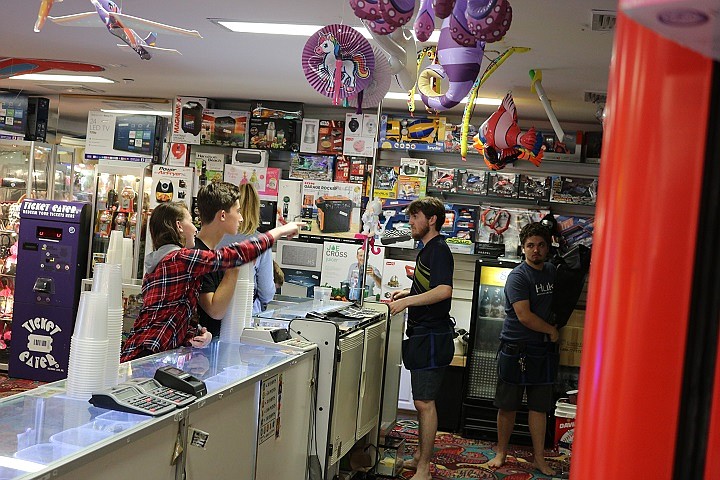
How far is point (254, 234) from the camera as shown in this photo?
5.11 metres

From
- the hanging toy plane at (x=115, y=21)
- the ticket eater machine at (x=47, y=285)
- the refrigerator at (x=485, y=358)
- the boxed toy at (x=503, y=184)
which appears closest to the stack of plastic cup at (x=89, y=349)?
the hanging toy plane at (x=115, y=21)

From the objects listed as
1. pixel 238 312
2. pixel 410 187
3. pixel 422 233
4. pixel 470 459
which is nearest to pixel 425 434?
pixel 470 459

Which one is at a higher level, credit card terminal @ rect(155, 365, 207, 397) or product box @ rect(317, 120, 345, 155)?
product box @ rect(317, 120, 345, 155)

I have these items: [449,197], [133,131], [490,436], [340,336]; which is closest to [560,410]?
[340,336]

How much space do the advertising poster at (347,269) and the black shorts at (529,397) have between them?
2.22 meters

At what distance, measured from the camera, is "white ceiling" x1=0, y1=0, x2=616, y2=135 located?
499 cm

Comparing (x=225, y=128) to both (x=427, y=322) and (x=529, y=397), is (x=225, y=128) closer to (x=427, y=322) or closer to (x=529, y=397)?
(x=427, y=322)

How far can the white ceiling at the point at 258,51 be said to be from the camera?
4.99 m

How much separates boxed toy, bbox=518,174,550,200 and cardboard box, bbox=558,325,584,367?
1.37 metres

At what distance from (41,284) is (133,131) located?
2.41 meters

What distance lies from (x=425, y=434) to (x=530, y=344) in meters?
1.23

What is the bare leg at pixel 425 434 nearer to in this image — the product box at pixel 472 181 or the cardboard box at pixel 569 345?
the cardboard box at pixel 569 345

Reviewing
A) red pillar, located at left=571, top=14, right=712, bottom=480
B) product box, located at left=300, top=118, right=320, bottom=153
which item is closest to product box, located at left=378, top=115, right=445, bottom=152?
product box, located at left=300, top=118, right=320, bottom=153

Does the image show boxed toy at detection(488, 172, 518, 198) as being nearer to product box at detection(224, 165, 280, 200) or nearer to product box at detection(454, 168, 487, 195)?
product box at detection(454, 168, 487, 195)
